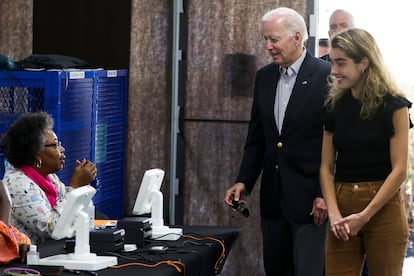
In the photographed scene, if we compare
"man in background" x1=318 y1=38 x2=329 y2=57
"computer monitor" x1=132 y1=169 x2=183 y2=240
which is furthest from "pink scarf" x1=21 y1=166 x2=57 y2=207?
"man in background" x1=318 y1=38 x2=329 y2=57

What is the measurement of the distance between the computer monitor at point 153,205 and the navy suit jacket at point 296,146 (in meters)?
0.50

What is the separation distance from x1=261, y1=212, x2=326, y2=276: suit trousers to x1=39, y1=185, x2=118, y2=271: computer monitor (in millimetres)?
1092

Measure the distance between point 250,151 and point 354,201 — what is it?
1192 mm

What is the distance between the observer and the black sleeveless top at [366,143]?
12.0 feet

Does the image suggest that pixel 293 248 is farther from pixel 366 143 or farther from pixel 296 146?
pixel 366 143

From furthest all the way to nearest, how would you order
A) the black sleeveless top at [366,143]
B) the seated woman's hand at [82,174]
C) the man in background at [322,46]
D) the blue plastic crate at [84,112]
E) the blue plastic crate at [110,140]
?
the man in background at [322,46] → the blue plastic crate at [110,140] → the blue plastic crate at [84,112] → the seated woman's hand at [82,174] → the black sleeveless top at [366,143]

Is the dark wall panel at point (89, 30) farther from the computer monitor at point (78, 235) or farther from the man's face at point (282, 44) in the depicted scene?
the computer monitor at point (78, 235)

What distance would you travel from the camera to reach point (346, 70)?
3713 millimetres

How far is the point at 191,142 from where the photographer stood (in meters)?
6.30

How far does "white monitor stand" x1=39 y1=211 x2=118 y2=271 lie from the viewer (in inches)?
140

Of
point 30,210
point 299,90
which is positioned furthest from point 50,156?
point 299,90

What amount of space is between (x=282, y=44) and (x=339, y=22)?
4.02ft

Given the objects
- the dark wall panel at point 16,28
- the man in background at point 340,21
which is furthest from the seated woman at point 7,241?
→ the dark wall panel at point 16,28

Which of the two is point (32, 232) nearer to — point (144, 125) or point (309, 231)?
point (309, 231)
